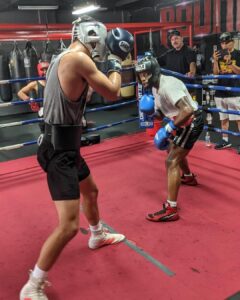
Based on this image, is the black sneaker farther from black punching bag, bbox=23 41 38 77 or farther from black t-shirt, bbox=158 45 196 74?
black punching bag, bbox=23 41 38 77

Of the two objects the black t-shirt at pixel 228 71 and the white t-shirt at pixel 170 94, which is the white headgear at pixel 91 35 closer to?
the white t-shirt at pixel 170 94

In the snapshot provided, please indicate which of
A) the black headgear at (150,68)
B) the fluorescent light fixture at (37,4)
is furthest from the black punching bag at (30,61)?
the black headgear at (150,68)

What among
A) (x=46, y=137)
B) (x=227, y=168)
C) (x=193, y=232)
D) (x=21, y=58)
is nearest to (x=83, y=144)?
(x=227, y=168)

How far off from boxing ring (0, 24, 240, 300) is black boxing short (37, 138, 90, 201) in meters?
0.58

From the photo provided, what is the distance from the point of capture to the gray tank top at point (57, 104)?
5.70 ft

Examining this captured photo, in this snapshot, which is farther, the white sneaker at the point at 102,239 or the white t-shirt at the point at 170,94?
the white t-shirt at the point at 170,94

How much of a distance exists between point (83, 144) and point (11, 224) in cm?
227

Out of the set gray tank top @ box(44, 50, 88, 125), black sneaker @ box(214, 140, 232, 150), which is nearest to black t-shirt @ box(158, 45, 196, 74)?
black sneaker @ box(214, 140, 232, 150)

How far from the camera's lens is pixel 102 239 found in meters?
2.35

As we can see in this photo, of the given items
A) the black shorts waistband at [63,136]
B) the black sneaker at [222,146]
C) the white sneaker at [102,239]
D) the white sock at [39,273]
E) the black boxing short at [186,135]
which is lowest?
the black sneaker at [222,146]

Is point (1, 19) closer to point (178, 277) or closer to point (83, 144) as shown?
point (83, 144)

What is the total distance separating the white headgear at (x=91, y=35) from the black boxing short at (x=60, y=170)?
21.1 inches

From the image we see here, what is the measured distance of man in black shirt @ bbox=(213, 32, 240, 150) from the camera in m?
4.42

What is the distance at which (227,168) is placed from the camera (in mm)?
3699
